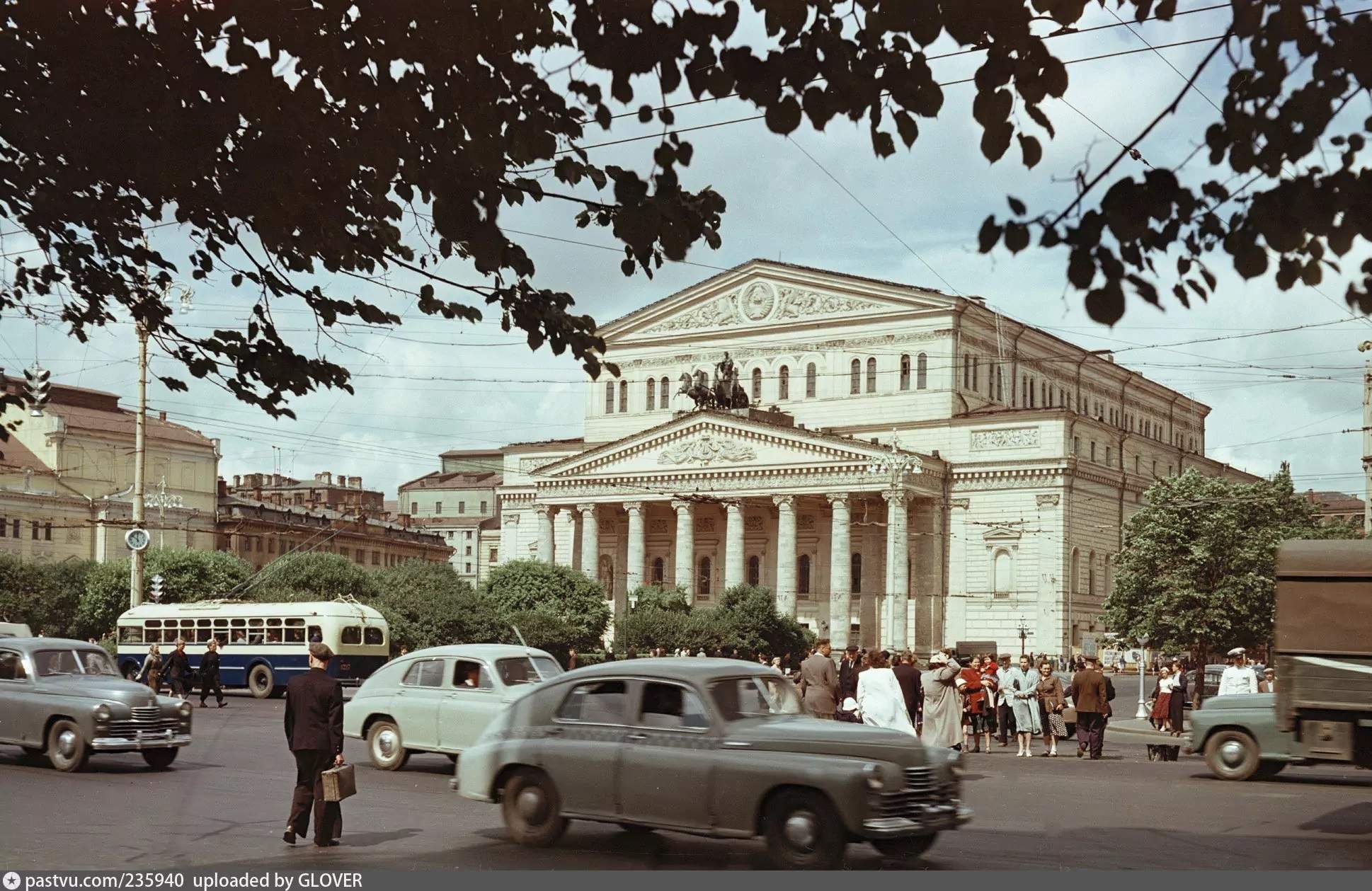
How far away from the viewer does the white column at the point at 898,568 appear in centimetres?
7312

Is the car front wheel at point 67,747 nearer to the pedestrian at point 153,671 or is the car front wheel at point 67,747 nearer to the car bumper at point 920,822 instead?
the car bumper at point 920,822

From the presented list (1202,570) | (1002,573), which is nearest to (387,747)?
(1202,570)

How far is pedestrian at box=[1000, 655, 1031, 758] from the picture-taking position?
26438mm

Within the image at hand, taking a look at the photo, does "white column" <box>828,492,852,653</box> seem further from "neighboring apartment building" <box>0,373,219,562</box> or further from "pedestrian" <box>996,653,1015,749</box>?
"pedestrian" <box>996,653,1015,749</box>

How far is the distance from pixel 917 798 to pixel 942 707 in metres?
11.6

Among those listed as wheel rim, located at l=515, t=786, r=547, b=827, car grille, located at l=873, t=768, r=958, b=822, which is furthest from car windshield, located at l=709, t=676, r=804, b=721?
wheel rim, located at l=515, t=786, r=547, b=827

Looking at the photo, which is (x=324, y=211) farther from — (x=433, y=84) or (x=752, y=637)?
(x=752, y=637)

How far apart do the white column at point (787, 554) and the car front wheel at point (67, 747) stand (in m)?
61.0

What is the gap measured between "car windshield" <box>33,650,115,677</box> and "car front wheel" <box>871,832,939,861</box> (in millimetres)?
12358

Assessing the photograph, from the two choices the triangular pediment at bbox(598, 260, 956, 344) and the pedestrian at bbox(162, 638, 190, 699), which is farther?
the triangular pediment at bbox(598, 260, 956, 344)

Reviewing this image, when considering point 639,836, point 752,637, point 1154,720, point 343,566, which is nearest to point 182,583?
point 343,566

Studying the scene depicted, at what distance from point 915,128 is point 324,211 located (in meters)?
4.10

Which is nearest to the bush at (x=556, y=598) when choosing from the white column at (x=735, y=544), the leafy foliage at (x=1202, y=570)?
the white column at (x=735, y=544)

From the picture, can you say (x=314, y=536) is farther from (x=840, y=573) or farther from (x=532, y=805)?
(x=532, y=805)
